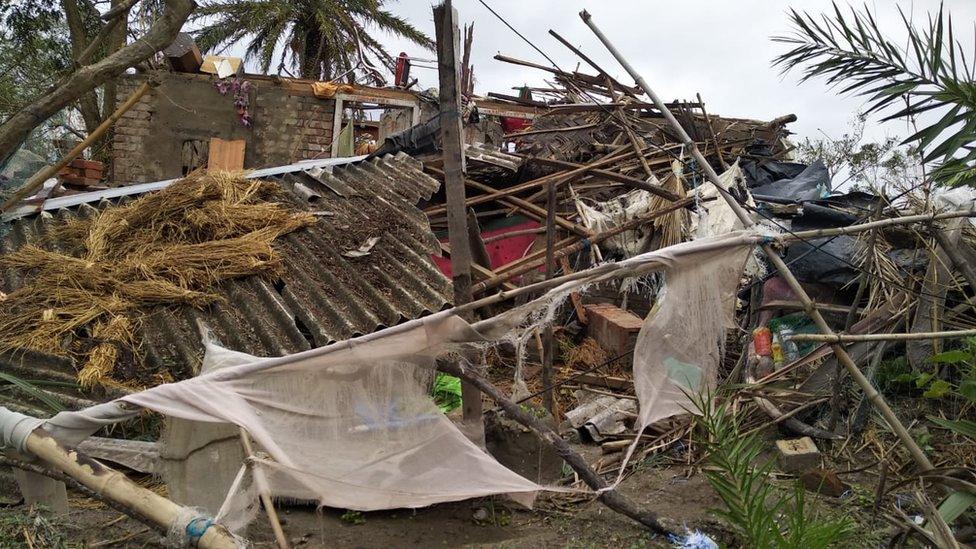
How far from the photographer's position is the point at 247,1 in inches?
625

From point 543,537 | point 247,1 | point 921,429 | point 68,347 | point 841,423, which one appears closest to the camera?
point 543,537

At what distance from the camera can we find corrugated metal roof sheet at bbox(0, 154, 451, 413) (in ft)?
14.9

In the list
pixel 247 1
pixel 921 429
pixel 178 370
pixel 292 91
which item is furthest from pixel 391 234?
pixel 247 1

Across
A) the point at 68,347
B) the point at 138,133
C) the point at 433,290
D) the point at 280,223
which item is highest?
the point at 138,133

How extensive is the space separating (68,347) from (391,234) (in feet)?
8.89

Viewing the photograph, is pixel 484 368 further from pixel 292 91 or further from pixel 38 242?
pixel 292 91

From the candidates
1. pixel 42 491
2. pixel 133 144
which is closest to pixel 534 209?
pixel 42 491

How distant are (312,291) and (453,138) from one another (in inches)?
85.9

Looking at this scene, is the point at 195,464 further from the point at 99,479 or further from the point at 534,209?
the point at 534,209

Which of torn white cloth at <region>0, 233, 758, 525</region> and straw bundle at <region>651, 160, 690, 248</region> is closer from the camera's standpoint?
torn white cloth at <region>0, 233, 758, 525</region>

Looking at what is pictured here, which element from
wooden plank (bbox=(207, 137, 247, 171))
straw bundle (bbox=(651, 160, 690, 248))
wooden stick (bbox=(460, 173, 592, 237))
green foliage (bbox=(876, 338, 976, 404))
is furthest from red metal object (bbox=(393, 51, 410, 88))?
green foliage (bbox=(876, 338, 976, 404))

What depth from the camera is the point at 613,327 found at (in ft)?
25.1

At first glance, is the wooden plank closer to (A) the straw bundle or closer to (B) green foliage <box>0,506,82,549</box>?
(A) the straw bundle

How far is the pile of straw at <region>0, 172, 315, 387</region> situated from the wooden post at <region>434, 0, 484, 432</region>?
2.20 m
